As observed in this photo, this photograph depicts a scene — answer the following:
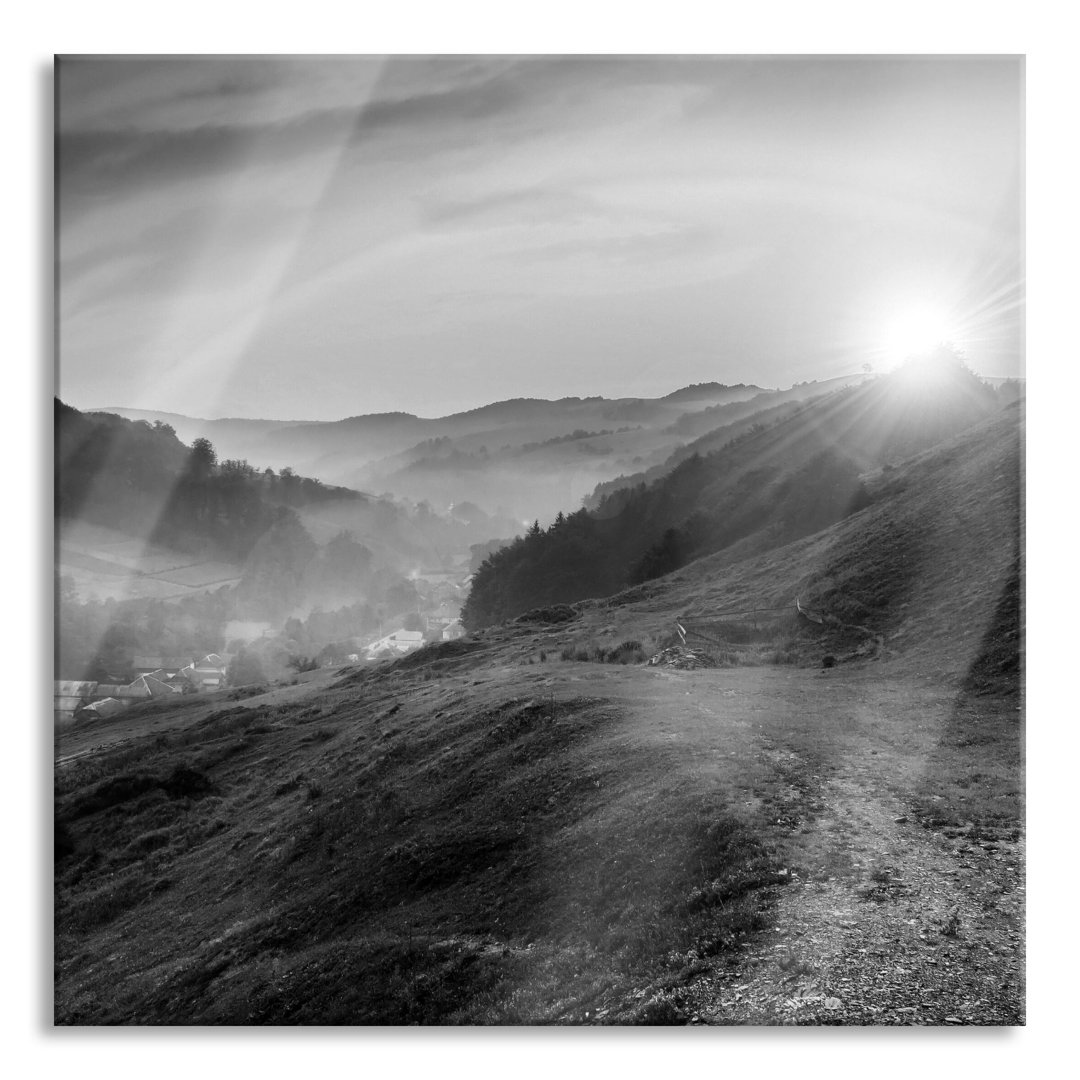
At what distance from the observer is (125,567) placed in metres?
11.5

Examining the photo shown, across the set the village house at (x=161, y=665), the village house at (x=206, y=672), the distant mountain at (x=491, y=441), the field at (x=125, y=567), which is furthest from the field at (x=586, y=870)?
the distant mountain at (x=491, y=441)

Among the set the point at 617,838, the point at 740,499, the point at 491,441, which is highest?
the point at 491,441

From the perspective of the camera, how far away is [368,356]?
10703 millimetres

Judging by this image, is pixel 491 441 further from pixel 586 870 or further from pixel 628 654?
pixel 586 870

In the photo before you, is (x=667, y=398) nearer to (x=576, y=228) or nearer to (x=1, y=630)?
(x=576, y=228)

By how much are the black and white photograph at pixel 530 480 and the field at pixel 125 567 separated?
0.39 feet

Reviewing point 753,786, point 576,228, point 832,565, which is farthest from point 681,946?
point 832,565

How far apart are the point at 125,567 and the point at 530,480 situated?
7068 millimetres

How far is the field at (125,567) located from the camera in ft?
29.8

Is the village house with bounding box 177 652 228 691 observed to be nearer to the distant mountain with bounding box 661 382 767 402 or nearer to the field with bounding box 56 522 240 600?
the field with bounding box 56 522 240 600

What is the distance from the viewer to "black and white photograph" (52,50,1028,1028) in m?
6.76

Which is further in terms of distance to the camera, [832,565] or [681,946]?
[832,565]

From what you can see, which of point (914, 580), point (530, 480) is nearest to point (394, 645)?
point (530, 480)

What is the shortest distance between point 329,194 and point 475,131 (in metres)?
2.14
